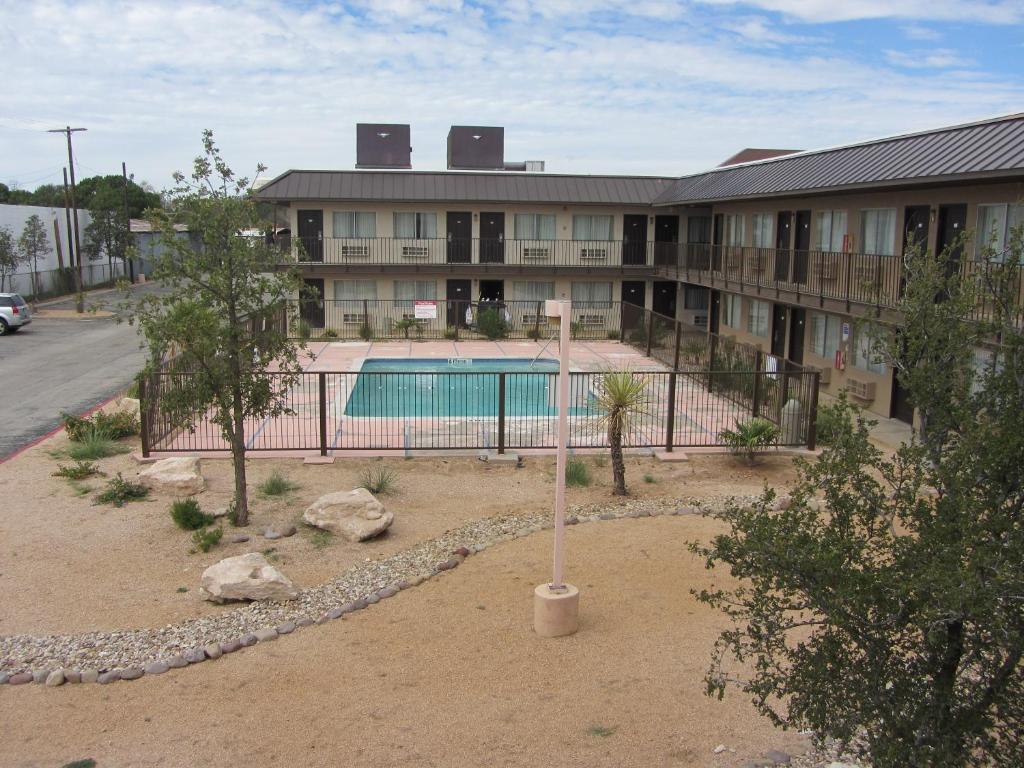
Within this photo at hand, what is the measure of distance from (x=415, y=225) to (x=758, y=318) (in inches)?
567

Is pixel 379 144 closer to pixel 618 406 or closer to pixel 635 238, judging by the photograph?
pixel 635 238

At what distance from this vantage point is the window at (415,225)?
3722 cm

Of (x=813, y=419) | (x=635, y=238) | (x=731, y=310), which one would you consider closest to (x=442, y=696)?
(x=813, y=419)

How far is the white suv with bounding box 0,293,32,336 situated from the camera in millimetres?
36531

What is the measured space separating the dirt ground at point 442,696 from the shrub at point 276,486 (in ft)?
10.7

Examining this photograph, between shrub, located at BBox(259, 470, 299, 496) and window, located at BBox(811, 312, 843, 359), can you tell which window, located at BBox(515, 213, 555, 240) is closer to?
window, located at BBox(811, 312, 843, 359)

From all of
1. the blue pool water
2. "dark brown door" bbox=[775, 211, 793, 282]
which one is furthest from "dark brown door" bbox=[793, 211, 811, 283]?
the blue pool water

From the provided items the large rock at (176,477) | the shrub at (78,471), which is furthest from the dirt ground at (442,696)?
the shrub at (78,471)

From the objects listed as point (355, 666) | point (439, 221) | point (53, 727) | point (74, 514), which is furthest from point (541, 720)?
point (439, 221)

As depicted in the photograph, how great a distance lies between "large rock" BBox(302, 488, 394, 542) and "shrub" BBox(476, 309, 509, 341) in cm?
2265

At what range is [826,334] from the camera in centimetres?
2488

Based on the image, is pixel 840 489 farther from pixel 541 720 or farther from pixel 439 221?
pixel 439 221

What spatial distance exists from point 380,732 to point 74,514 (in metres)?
7.61

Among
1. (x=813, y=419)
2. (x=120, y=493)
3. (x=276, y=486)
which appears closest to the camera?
(x=120, y=493)
